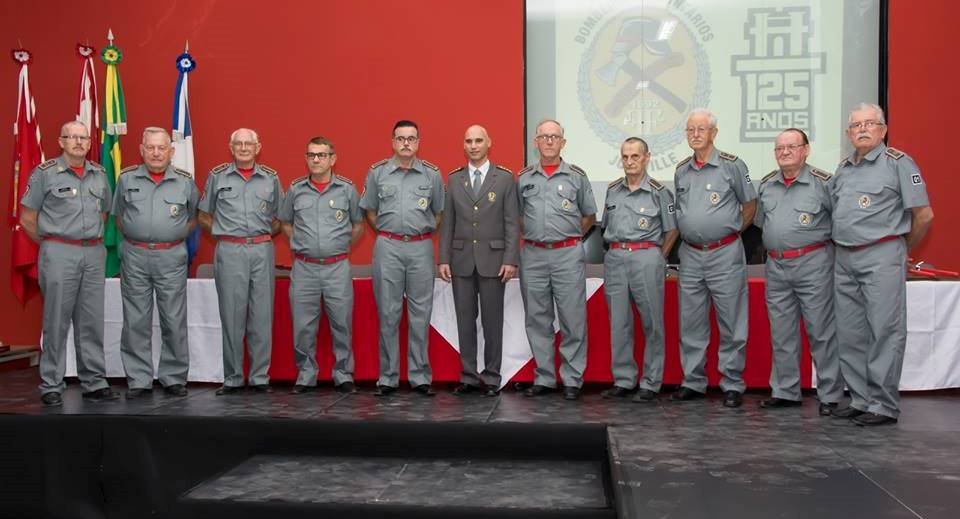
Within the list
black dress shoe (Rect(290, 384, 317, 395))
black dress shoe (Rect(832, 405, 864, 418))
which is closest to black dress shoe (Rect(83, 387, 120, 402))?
black dress shoe (Rect(290, 384, 317, 395))

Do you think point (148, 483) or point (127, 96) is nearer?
point (148, 483)

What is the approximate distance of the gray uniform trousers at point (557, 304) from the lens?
428 centimetres

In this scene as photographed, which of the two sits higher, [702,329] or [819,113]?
[819,113]

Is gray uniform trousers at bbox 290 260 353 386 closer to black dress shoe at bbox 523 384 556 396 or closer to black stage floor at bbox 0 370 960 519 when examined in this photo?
black stage floor at bbox 0 370 960 519

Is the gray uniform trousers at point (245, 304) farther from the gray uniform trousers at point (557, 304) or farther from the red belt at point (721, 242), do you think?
the red belt at point (721, 242)

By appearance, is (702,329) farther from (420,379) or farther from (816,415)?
(420,379)

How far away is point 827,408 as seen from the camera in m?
3.85

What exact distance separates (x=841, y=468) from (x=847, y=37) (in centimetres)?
398

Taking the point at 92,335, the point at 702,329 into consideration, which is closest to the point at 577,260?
→ the point at 702,329

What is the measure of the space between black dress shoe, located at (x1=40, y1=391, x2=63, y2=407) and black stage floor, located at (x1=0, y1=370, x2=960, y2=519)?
65mm

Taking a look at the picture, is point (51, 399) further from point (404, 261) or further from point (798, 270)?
point (798, 270)

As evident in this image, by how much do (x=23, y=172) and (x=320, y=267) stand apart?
8.80ft

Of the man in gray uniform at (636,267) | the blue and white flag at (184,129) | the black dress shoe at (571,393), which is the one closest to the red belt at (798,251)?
the man in gray uniform at (636,267)

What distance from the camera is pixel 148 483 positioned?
11.3ft
